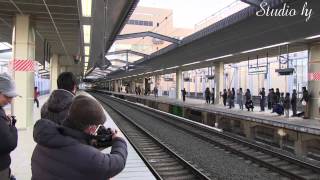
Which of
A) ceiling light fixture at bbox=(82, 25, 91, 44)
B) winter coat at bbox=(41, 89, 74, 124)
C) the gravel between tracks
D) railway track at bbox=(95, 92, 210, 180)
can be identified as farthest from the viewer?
ceiling light fixture at bbox=(82, 25, 91, 44)

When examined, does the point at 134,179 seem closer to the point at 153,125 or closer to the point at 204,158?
the point at 204,158

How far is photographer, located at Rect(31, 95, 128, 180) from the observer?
2.23m

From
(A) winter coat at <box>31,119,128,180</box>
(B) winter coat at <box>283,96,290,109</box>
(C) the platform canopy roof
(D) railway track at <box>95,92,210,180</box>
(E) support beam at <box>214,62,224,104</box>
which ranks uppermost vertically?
(C) the platform canopy roof

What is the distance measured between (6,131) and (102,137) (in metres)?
1.11

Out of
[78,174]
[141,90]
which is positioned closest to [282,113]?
[78,174]

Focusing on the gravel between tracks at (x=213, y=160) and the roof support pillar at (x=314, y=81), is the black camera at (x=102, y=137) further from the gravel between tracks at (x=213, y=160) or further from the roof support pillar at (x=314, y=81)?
the roof support pillar at (x=314, y=81)

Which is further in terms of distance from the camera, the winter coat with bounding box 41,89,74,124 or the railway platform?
the railway platform

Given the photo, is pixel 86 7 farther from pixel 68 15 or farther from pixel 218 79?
pixel 218 79

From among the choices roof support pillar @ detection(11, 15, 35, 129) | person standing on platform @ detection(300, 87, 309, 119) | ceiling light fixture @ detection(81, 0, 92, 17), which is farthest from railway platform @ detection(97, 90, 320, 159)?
roof support pillar @ detection(11, 15, 35, 129)

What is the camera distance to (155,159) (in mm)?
11578

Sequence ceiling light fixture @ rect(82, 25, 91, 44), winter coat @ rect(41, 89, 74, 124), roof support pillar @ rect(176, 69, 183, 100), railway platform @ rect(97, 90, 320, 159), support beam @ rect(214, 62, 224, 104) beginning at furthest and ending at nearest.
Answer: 1. roof support pillar @ rect(176, 69, 183, 100)
2. support beam @ rect(214, 62, 224, 104)
3. ceiling light fixture @ rect(82, 25, 91, 44)
4. railway platform @ rect(97, 90, 320, 159)
5. winter coat @ rect(41, 89, 74, 124)

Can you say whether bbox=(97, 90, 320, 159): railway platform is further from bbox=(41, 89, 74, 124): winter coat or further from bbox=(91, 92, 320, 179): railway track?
bbox=(41, 89, 74, 124): winter coat

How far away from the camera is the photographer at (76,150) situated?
2232mm

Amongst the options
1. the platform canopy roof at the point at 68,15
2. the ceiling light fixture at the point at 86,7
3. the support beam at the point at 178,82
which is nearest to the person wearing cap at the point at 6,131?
the platform canopy roof at the point at 68,15
